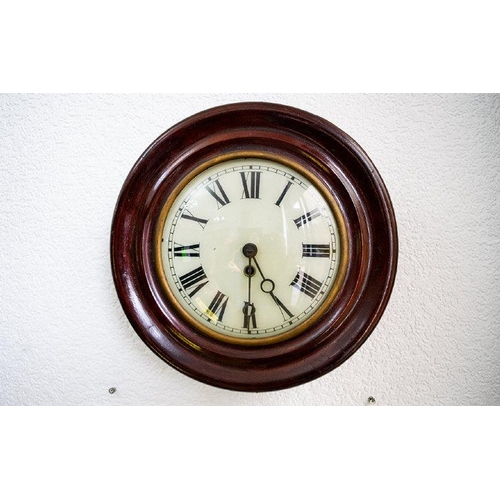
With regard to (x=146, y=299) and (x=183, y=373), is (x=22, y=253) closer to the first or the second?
(x=146, y=299)

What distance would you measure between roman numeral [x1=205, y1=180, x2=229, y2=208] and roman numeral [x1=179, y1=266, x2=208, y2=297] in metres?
0.13

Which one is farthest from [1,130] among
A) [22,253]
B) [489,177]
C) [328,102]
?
[489,177]

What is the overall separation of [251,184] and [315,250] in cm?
17

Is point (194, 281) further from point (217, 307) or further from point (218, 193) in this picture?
point (218, 193)

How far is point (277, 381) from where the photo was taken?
2.08 ft

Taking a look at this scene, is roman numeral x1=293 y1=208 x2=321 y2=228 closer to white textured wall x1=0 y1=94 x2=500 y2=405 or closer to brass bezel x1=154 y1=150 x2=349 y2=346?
brass bezel x1=154 y1=150 x2=349 y2=346

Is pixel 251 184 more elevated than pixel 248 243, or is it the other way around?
pixel 251 184

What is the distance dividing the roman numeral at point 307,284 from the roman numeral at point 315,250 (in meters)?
0.04

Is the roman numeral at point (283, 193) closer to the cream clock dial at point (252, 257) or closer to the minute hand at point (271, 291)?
the cream clock dial at point (252, 257)

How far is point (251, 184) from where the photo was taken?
0.65 meters

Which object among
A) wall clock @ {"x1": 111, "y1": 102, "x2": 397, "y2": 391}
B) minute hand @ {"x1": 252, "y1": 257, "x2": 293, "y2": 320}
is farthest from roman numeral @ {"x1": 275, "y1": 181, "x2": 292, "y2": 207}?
minute hand @ {"x1": 252, "y1": 257, "x2": 293, "y2": 320}

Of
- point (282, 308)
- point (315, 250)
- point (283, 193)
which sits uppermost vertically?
point (283, 193)

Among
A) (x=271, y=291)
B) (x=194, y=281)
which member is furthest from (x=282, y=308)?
(x=194, y=281)

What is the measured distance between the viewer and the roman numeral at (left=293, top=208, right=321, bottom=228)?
2.13 feet
